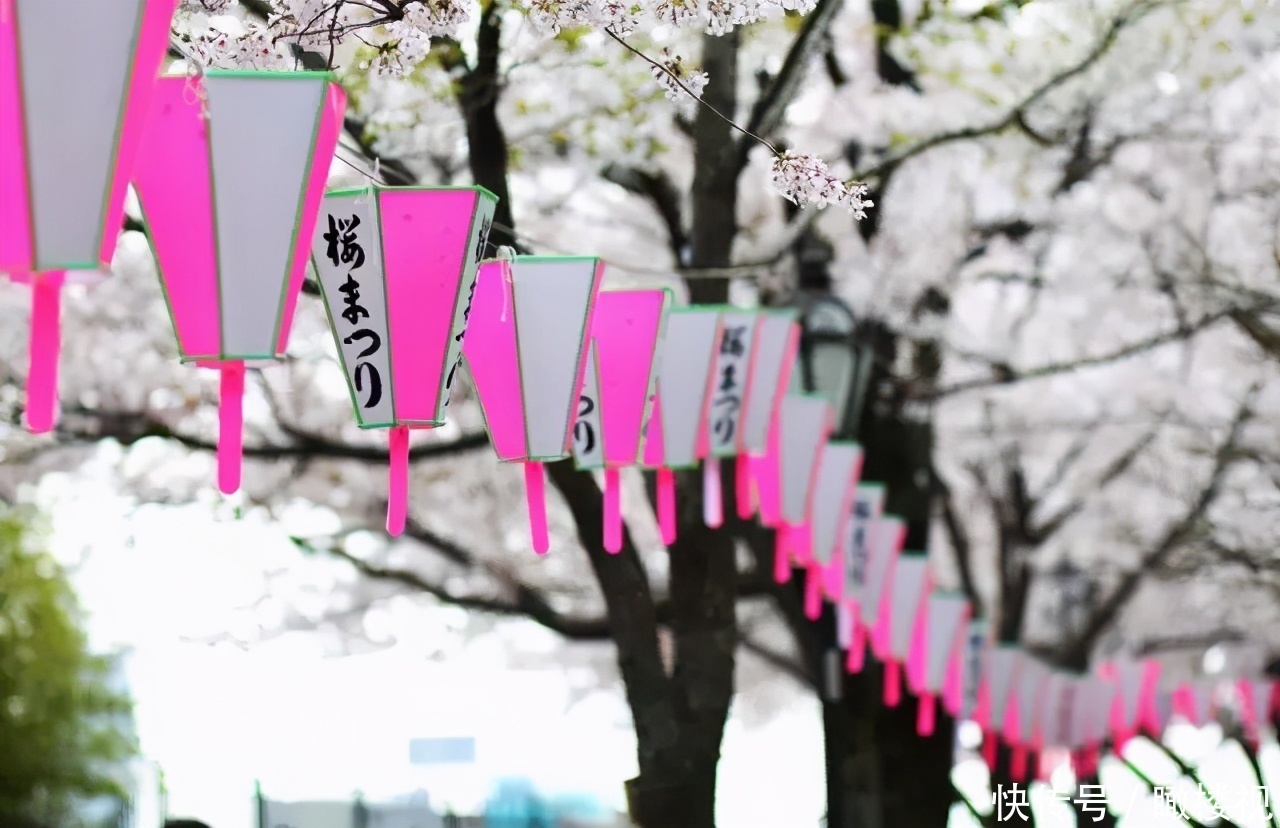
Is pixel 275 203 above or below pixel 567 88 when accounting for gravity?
below

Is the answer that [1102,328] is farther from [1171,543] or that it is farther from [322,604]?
[322,604]

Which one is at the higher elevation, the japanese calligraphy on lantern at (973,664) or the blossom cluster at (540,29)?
the blossom cluster at (540,29)

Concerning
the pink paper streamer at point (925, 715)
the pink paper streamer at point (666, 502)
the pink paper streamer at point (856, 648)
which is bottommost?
the pink paper streamer at point (925, 715)

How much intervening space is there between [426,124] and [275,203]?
4750 millimetres

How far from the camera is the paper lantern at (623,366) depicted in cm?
411

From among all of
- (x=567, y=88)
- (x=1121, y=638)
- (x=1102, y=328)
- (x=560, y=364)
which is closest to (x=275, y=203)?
(x=560, y=364)

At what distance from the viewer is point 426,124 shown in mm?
7020

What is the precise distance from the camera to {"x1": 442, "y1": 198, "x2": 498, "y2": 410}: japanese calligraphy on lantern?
9.84 feet

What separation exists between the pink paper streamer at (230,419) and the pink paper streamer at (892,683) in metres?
5.70

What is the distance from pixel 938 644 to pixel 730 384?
12.0ft

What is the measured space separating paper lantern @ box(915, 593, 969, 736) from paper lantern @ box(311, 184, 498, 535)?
5574 mm

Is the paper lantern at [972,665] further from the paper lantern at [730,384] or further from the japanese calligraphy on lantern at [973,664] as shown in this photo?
the paper lantern at [730,384]

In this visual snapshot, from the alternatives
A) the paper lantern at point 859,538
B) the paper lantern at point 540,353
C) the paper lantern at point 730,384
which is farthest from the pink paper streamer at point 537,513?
the paper lantern at point 859,538

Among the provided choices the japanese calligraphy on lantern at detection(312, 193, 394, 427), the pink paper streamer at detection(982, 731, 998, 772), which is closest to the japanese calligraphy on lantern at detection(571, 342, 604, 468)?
the japanese calligraphy on lantern at detection(312, 193, 394, 427)
